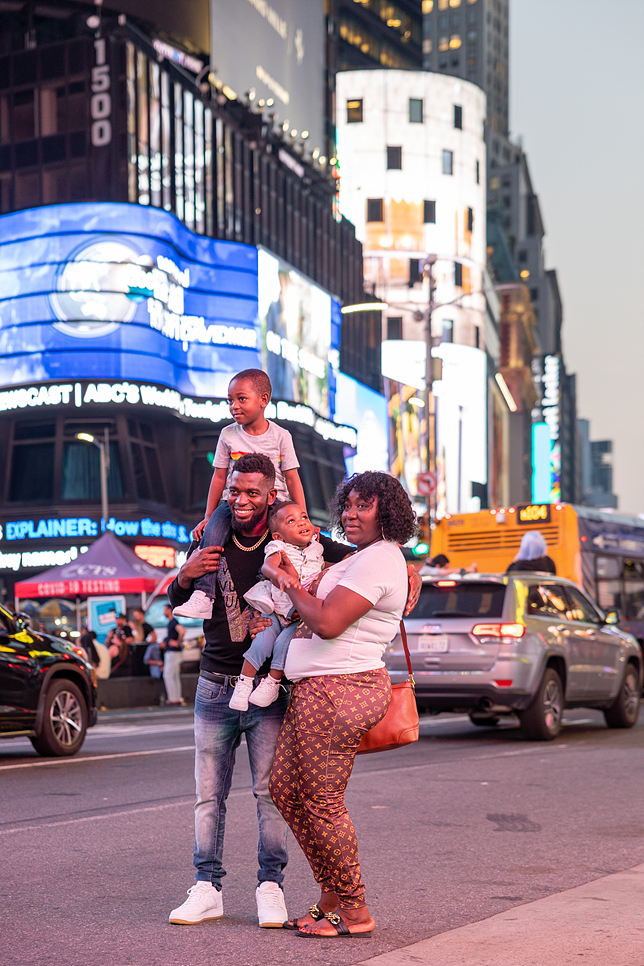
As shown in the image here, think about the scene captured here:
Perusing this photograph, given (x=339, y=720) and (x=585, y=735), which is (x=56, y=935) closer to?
(x=339, y=720)

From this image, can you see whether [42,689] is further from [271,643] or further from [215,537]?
[271,643]

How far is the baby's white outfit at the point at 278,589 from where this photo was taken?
5.27m

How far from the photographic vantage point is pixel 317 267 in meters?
69.6

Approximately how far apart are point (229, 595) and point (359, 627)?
0.61 metres

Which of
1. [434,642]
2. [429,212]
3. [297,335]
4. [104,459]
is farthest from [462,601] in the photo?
[429,212]

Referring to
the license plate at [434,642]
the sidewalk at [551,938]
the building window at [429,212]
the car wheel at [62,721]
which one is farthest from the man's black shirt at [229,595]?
the building window at [429,212]

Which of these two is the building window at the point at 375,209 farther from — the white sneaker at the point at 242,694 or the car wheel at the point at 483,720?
the white sneaker at the point at 242,694

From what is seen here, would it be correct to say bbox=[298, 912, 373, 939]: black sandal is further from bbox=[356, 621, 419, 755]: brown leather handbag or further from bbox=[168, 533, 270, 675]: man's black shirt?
bbox=[168, 533, 270, 675]: man's black shirt

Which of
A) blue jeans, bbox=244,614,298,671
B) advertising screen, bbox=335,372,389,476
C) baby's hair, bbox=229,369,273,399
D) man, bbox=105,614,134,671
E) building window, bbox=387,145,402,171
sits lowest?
man, bbox=105,614,134,671

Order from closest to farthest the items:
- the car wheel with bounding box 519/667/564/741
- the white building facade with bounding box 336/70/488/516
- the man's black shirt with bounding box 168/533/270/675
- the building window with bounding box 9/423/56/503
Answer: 1. the man's black shirt with bounding box 168/533/270/675
2. the car wheel with bounding box 519/667/564/741
3. the building window with bounding box 9/423/56/503
4. the white building facade with bounding box 336/70/488/516

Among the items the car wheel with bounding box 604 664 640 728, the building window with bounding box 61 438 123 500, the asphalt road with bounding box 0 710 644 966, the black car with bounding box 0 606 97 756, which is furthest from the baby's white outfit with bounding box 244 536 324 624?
the building window with bounding box 61 438 123 500

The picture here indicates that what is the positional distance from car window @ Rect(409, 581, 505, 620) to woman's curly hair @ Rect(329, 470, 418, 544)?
29.2ft

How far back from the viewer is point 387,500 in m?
5.32

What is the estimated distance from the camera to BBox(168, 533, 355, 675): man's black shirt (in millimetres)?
5480
